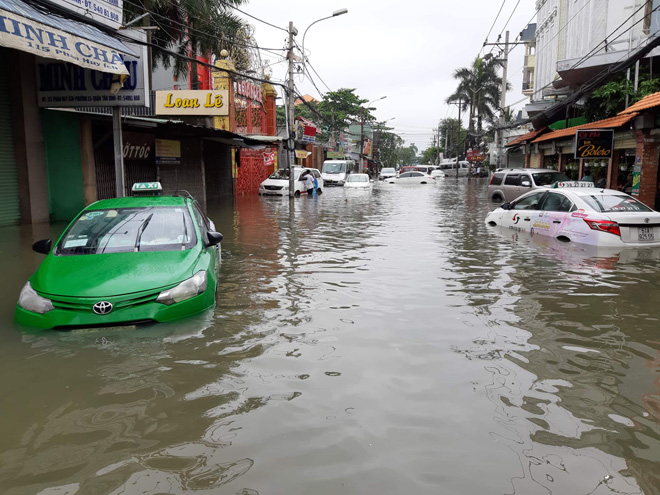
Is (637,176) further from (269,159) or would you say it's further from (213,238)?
(269,159)

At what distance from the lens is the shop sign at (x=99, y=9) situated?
1192cm

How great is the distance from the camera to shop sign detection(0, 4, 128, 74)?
7930 mm

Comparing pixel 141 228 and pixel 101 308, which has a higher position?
pixel 141 228

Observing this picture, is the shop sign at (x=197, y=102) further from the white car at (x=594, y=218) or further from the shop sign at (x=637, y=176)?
the shop sign at (x=637, y=176)

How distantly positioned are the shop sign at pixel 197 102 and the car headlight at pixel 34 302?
18.3 meters

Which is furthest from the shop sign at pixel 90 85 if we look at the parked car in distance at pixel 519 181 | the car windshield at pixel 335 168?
the car windshield at pixel 335 168

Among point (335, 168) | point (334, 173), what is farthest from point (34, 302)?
point (335, 168)

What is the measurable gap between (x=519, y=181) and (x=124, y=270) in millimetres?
18874

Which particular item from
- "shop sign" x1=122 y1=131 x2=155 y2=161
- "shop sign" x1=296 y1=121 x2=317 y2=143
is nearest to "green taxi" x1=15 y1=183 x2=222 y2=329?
"shop sign" x1=122 y1=131 x2=155 y2=161

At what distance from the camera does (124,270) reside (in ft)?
18.6

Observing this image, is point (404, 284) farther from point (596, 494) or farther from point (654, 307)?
point (596, 494)

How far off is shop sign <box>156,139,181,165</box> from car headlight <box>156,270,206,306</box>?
16.1 metres

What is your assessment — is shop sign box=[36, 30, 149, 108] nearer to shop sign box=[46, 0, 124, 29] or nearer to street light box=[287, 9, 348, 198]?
shop sign box=[46, 0, 124, 29]

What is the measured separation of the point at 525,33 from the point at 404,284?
195 feet
